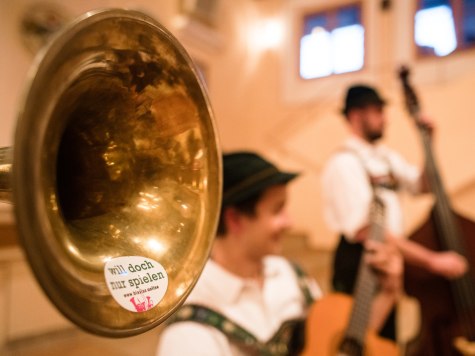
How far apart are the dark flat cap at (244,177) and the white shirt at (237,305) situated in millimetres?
161

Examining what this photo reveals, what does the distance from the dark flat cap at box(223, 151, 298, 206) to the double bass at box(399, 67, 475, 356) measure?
744 millimetres

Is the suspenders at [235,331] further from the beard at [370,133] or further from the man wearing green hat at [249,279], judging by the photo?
the beard at [370,133]

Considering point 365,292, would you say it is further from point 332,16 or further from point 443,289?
point 332,16

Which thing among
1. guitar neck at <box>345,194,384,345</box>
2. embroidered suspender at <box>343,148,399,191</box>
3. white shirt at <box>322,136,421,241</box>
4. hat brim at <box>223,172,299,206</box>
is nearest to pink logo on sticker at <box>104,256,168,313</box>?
hat brim at <box>223,172,299,206</box>

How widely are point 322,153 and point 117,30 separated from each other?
3.52 m

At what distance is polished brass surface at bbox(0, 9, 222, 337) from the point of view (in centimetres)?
34

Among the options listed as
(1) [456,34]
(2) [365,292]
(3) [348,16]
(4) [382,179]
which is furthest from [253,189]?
(3) [348,16]

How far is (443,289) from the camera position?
129cm

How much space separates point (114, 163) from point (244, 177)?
0.37m

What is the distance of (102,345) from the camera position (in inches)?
76.1

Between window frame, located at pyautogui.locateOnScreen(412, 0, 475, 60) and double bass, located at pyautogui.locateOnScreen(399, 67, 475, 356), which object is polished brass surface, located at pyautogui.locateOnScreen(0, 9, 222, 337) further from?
window frame, located at pyautogui.locateOnScreen(412, 0, 475, 60)

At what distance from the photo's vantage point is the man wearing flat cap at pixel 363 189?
1.41m

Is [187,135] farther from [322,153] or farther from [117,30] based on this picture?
[322,153]

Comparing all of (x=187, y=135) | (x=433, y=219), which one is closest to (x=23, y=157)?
(x=187, y=135)
